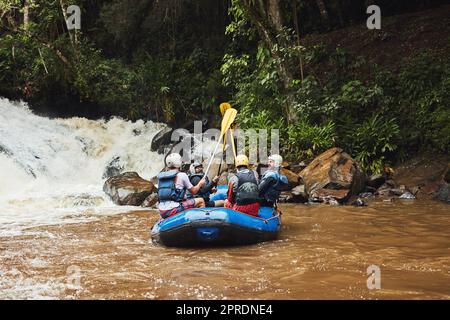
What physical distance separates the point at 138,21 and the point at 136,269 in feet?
44.0

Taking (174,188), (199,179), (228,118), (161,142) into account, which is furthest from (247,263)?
(161,142)

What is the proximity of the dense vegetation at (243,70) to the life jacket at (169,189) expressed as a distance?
17.5 feet

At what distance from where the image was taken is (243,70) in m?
12.6

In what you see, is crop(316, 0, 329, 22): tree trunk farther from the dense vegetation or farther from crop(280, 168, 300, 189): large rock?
crop(280, 168, 300, 189): large rock

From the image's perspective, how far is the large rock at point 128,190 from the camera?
→ 9.43 meters

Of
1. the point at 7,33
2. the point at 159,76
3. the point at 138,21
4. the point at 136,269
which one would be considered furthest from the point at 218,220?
the point at 7,33

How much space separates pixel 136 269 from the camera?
4.64m

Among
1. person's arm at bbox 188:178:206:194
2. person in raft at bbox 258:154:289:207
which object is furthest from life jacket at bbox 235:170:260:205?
person's arm at bbox 188:178:206:194

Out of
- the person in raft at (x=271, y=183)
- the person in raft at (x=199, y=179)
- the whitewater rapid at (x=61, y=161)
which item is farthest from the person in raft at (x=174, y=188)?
the whitewater rapid at (x=61, y=161)

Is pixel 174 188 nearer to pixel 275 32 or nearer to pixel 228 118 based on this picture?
pixel 228 118

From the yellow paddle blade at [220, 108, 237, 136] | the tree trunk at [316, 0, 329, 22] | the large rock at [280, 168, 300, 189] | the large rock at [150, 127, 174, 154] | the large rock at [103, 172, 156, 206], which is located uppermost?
the tree trunk at [316, 0, 329, 22]

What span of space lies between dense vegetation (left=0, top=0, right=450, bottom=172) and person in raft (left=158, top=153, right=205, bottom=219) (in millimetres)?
5283

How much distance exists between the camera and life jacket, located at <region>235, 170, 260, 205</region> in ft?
18.8

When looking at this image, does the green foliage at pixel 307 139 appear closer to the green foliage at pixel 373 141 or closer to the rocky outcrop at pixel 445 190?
the green foliage at pixel 373 141
